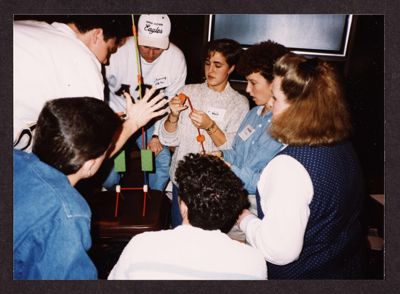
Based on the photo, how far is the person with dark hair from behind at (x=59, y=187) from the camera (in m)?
1.15

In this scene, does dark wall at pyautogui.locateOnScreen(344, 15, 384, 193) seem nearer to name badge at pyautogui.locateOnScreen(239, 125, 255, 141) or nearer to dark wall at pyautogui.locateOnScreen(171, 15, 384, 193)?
dark wall at pyautogui.locateOnScreen(171, 15, 384, 193)

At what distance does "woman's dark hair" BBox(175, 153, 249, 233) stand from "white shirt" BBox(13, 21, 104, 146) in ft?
2.42

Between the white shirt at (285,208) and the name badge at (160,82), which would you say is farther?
the name badge at (160,82)

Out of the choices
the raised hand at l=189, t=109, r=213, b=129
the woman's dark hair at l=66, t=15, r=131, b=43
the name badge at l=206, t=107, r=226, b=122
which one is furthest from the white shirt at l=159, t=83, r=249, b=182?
the woman's dark hair at l=66, t=15, r=131, b=43

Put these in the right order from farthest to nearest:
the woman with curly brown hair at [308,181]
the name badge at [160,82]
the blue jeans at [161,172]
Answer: the name badge at [160,82] → the blue jeans at [161,172] → the woman with curly brown hair at [308,181]

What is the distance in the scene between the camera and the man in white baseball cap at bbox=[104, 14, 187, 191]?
7.82ft

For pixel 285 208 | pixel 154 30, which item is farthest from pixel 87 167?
pixel 154 30

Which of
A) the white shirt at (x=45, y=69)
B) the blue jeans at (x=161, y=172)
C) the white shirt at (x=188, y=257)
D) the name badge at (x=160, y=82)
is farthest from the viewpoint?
the name badge at (x=160, y=82)

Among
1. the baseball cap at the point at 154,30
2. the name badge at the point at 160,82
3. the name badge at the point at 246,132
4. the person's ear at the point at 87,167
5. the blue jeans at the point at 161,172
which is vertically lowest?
the blue jeans at the point at 161,172

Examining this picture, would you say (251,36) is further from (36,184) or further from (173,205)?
(36,184)

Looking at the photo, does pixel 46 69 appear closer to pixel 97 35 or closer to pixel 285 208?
Result: pixel 97 35

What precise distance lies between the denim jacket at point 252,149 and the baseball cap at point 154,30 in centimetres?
84

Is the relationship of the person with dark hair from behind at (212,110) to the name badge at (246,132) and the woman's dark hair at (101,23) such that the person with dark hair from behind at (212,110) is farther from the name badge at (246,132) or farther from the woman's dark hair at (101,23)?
the woman's dark hair at (101,23)

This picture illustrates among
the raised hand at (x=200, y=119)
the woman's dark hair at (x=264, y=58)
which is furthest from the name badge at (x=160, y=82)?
the woman's dark hair at (x=264, y=58)
